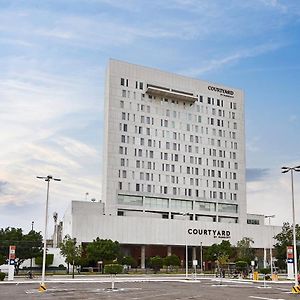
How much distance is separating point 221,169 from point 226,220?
14.9 metres

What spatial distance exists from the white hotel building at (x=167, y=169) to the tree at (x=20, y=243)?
17.8 m

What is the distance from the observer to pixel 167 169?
134m

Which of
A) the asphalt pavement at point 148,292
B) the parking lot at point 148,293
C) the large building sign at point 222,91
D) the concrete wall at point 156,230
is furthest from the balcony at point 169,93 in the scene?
the parking lot at point 148,293

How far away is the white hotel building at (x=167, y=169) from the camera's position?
125 meters

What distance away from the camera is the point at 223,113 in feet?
483

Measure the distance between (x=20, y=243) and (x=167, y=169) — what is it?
4868 cm

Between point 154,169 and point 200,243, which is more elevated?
point 154,169

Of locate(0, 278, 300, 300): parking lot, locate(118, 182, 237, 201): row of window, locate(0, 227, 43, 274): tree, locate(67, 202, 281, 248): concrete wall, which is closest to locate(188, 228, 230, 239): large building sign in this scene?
locate(67, 202, 281, 248): concrete wall

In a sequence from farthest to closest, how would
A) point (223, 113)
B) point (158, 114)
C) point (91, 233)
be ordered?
point (223, 113) < point (158, 114) < point (91, 233)

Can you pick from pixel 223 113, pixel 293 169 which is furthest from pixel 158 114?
pixel 293 169

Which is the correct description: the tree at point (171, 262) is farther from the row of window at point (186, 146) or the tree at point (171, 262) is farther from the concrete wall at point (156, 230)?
the row of window at point (186, 146)

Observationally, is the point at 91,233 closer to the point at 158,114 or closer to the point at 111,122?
the point at 111,122

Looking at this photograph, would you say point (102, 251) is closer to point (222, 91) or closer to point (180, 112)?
point (180, 112)

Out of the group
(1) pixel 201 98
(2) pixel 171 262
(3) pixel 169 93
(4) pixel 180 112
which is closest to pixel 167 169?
(4) pixel 180 112
